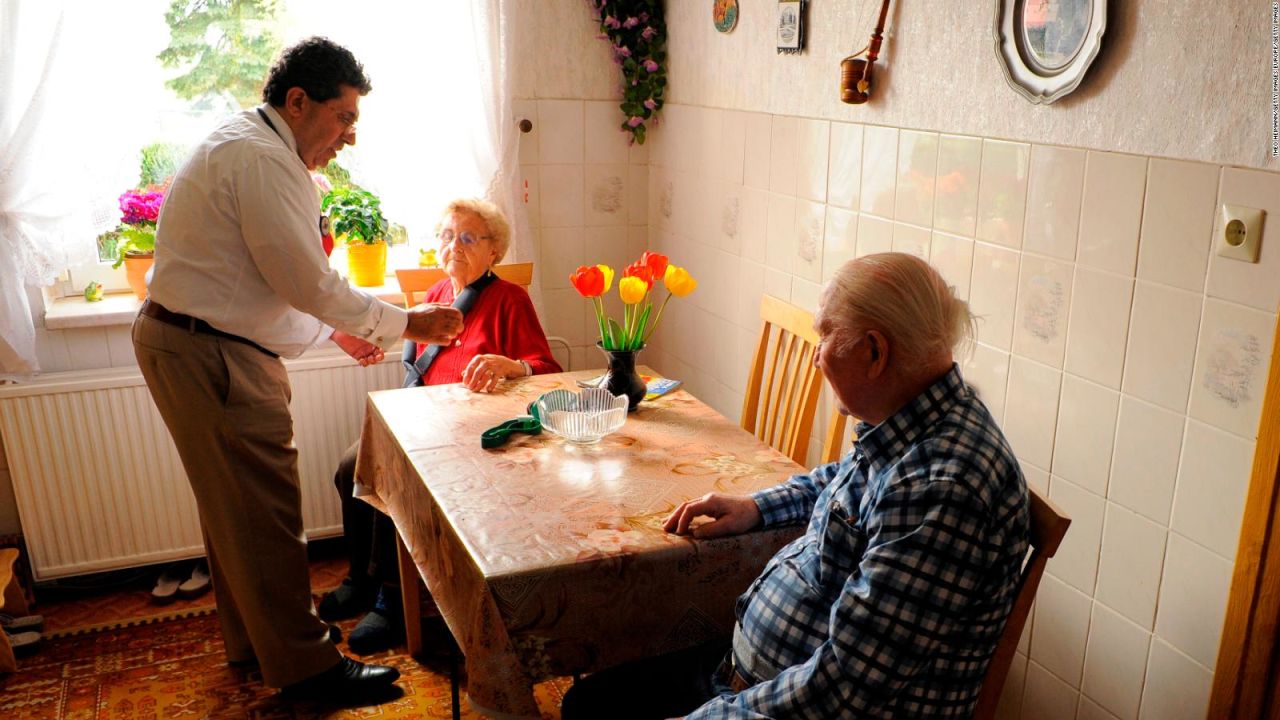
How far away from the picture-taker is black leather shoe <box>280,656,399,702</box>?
247 centimetres

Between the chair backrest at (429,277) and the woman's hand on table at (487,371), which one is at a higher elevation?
the chair backrest at (429,277)

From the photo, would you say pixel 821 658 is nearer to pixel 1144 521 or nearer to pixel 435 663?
pixel 1144 521

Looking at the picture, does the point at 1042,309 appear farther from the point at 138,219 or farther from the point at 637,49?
the point at 138,219

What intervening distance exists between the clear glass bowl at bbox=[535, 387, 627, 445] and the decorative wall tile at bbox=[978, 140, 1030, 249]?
814 mm

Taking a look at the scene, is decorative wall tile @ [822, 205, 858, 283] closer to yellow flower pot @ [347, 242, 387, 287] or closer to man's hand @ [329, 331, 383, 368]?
man's hand @ [329, 331, 383, 368]

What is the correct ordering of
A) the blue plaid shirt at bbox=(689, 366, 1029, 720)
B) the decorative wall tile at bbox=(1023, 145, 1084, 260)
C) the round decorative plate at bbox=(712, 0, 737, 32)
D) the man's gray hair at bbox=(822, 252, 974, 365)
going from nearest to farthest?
the blue plaid shirt at bbox=(689, 366, 1029, 720) < the man's gray hair at bbox=(822, 252, 974, 365) < the decorative wall tile at bbox=(1023, 145, 1084, 260) < the round decorative plate at bbox=(712, 0, 737, 32)

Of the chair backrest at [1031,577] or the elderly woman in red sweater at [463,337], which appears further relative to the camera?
the elderly woman in red sweater at [463,337]

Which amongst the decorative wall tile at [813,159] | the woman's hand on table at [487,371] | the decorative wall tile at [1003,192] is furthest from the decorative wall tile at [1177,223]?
the woman's hand on table at [487,371]

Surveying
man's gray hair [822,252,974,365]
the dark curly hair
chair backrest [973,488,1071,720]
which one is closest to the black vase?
the dark curly hair

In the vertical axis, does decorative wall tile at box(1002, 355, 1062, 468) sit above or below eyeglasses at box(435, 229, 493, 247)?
below

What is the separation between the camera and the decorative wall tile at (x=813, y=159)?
8.29 ft

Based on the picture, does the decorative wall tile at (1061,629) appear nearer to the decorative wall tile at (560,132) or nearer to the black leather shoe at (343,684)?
the black leather shoe at (343,684)

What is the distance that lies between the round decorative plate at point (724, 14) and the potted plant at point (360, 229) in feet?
3.85

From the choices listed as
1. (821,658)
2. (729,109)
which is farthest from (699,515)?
(729,109)
